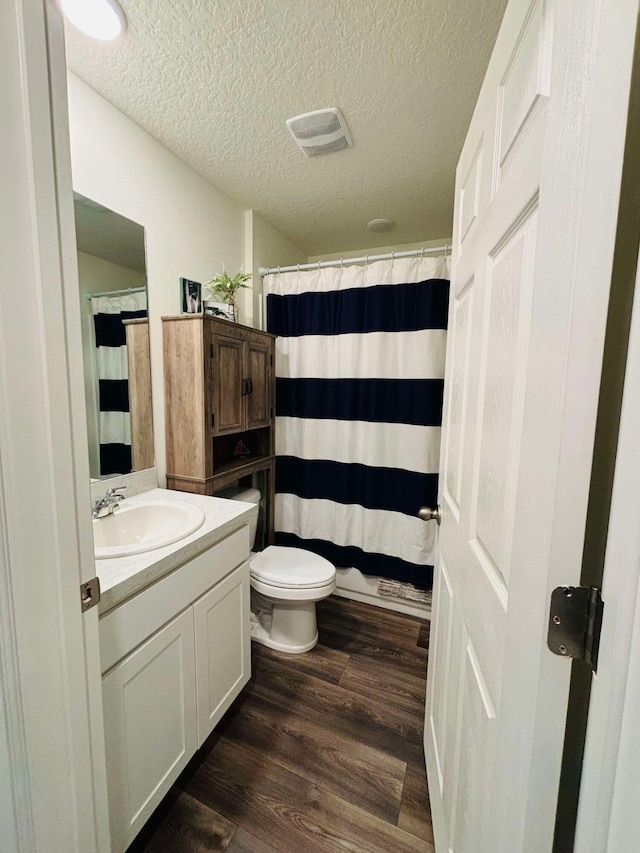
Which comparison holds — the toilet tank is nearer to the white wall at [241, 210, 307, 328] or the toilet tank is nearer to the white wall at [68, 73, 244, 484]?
the white wall at [68, 73, 244, 484]

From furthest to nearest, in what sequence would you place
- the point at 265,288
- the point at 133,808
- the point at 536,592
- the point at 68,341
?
the point at 265,288, the point at 133,808, the point at 68,341, the point at 536,592

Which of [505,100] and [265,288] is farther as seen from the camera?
[265,288]

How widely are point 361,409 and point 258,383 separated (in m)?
0.64

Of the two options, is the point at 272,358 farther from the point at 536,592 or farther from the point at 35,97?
the point at 536,592

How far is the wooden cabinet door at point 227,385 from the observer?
5.28 ft

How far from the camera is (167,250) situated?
159 centimetres

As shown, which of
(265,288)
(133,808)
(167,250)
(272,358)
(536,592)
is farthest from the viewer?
(265,288)

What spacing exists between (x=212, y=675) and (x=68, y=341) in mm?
1190

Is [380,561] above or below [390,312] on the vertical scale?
below

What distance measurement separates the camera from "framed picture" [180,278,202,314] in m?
1.66

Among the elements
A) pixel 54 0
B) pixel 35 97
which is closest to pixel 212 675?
pixel 35 97

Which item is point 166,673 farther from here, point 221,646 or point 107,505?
point 107,505

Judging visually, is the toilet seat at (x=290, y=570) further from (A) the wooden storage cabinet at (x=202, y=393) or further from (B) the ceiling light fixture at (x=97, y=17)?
(B) the ceiling light fixture at (x=97, y=17)

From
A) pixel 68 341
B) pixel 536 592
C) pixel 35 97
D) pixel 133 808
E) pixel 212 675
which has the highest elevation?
pixel 35 97
